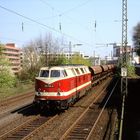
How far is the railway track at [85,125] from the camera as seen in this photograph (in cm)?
1592

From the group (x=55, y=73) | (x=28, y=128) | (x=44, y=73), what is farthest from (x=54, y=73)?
(x=28, y=128)

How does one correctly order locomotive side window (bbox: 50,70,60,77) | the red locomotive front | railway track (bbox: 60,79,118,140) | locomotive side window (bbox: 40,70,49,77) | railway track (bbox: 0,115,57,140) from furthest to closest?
1. locomotive side window (bbox: 40,70,49,77)
2. locomotive side window (bbox: 50,70,60,77)
3. the red locomotive front
4. railway track (bbox: 60,79,118,140)
5. railway track (bbox: 0,115,57,140)

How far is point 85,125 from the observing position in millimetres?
18562

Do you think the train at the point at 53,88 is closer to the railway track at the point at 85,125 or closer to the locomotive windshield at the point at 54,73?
the locomotive windshield at the point at 54,73

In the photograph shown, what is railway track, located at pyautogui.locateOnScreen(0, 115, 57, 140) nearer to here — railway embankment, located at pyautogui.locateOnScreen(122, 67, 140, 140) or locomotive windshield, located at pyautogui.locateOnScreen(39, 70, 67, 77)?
locomotive windshield, located at pyautogui.locateOnScreen(39, 70, 67, 77)

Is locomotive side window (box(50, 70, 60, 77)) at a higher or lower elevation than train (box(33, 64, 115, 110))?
higher

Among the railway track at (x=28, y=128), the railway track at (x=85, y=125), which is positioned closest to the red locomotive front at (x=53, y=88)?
the railway track at (x=28, y=128)

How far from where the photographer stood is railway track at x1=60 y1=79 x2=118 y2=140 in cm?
1592

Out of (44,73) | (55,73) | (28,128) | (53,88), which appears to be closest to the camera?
(28,128)

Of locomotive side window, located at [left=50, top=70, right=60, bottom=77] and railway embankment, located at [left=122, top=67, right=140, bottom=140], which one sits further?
locomotive side window, located at [left=50, top=70, right=60, bottom=77]

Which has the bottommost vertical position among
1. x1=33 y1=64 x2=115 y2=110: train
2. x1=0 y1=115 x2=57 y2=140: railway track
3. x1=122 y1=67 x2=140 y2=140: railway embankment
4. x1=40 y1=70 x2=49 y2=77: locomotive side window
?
x1=122 y1=67 x2=140 y2=140: railway embankment

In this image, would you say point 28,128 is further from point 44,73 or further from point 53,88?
point 44,73

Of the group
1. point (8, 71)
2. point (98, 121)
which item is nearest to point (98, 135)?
point (98, 121)

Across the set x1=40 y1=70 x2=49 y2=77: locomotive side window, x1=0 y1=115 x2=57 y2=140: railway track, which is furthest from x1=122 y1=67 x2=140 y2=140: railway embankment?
x1=40 y1=70 x2=49 y2=77: locomotive side window
